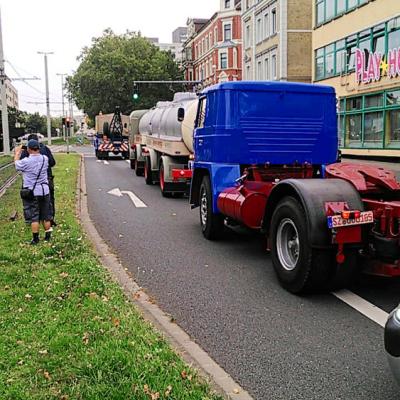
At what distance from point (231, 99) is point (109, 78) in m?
54.5

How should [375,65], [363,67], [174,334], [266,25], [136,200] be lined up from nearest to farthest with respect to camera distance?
[174,334], [136,200], [375,65], [363,67], [266,25]

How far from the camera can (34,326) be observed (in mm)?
4836

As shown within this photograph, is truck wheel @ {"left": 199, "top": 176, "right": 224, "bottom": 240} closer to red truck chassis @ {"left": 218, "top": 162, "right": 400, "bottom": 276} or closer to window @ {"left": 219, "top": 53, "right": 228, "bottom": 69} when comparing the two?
red truck chassis @ {"left": 218, "top": 162, "right": 400, "bottom": 276}

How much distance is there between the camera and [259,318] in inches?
212

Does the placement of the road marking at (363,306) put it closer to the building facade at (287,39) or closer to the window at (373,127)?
the window at (373,127)

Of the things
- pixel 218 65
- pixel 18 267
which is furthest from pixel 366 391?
pixel 218 65

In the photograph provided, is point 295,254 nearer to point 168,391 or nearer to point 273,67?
point 168,391

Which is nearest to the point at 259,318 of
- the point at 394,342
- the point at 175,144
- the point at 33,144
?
the point at 394,342

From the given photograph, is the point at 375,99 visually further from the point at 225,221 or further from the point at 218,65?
the point at 218,65

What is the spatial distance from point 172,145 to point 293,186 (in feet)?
31.2

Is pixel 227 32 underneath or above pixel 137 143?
above

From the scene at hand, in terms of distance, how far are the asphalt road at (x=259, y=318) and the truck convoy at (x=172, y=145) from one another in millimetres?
5355

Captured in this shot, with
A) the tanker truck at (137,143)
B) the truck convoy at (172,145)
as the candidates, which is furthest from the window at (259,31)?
the truck convoy at (172,145)

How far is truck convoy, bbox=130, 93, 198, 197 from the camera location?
14.7 m
